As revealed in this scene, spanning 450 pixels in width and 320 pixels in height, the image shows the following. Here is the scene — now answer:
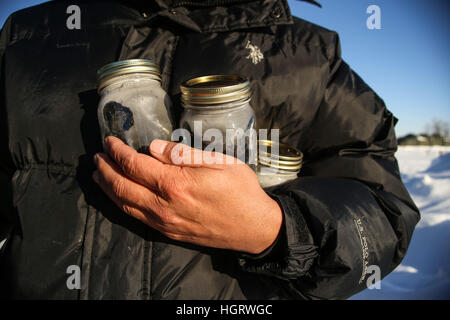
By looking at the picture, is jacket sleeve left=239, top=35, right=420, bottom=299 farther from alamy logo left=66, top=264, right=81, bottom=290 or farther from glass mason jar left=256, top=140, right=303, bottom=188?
alamy logo left=66, top=264, right=81, bottom=290

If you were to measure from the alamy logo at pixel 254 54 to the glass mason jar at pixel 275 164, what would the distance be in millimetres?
310

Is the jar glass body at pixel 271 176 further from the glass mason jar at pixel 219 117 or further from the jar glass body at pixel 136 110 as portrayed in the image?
the jar glass body at pixel 136 110

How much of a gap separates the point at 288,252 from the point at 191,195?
338 mm

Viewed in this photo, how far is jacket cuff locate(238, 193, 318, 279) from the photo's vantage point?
789 mm

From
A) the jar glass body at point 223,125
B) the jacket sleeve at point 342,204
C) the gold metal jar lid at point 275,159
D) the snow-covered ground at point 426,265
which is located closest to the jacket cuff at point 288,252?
the jacket sleeve at point 342,204

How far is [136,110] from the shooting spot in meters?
0.72

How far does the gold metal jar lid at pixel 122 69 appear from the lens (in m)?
0.74

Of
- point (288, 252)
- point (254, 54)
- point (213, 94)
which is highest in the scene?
point (254, 54)

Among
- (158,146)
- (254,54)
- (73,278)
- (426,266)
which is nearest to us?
(158,146)

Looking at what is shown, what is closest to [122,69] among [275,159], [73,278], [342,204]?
[275,159]

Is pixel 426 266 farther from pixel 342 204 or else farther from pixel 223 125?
pixel 223 125

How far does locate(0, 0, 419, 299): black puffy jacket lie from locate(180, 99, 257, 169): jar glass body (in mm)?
169
